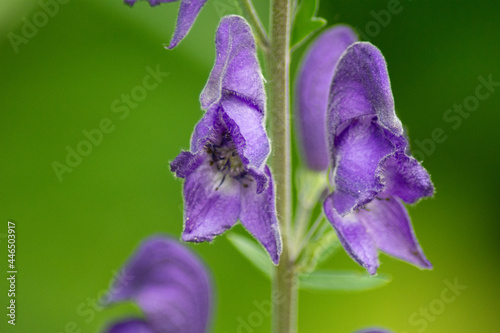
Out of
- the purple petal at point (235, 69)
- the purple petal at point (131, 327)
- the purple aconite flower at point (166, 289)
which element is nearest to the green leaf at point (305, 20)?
the purple petal at point (235, 69)

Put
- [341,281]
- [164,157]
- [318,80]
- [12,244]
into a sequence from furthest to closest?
[164,157]
[12,244]
[318,80]
[341,281]

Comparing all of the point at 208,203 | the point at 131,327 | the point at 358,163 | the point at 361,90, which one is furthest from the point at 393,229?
the point at 131,327

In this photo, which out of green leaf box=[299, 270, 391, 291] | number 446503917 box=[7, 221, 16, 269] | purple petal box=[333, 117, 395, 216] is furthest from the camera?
number 446503917 box=[7, 221, 16, 269]

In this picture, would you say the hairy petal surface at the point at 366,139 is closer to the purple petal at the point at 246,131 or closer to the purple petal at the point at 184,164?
the purple petal at the point at 246,131

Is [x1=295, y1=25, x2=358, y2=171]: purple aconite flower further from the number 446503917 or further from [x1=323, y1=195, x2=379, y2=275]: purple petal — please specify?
the number 446503917

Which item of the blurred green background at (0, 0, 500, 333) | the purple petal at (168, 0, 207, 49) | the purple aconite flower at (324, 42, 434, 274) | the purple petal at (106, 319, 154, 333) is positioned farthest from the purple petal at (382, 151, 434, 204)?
the blurred green background at (0, 0, 500, 333)

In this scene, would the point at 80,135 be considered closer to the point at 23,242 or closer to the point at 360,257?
the point at 23,242

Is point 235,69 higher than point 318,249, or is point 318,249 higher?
point 235,69

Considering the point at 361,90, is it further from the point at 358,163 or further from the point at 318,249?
the point at 318,249
